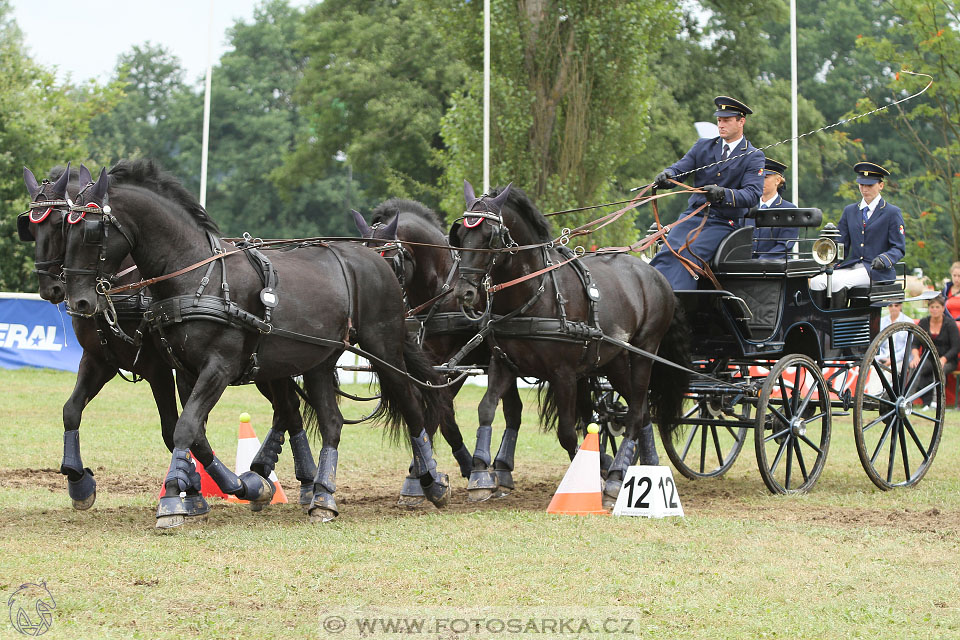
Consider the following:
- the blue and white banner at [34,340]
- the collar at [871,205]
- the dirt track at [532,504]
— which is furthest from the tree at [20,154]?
the collar at [871,205]

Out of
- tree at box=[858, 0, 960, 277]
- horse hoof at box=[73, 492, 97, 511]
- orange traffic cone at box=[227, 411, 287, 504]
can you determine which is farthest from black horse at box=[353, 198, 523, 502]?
tree at box=[858, 0, 960, 277]

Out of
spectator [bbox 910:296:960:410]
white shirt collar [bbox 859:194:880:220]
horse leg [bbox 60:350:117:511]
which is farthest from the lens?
spectator [bbox 910:296:960:410]

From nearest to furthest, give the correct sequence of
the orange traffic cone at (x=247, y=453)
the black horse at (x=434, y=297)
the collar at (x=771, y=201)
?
the orange traffic cone at (x=247, y=453), the black horse at (x=434, y=297), the collar at (x=771, y=201)

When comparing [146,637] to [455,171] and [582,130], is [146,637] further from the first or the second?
[455,171]

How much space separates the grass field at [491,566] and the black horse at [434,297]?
0.49 m

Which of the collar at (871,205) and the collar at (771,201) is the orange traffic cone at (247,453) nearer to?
the collar at (771,201)

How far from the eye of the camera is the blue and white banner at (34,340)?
56.2 feet

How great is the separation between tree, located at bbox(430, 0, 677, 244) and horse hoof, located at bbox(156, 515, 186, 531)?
1361 cm

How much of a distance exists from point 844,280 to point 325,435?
4298 millimetres

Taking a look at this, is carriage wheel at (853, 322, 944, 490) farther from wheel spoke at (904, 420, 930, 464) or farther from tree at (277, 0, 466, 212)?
tree at (277, 0, 466, 212)

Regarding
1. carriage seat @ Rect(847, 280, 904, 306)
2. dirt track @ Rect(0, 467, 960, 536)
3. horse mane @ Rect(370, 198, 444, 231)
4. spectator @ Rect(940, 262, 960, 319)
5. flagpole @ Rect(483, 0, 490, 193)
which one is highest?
flagpole @ Rect(483, 0, 490, 193)

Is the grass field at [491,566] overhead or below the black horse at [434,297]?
below

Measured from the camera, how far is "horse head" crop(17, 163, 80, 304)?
20.7 feet

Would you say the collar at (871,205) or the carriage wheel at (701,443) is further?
the collar at (871,205)
